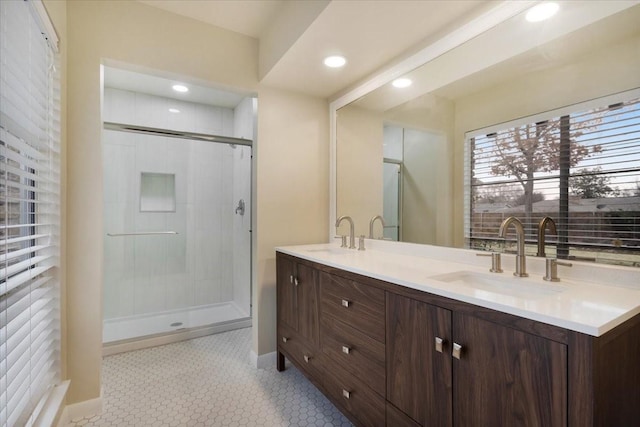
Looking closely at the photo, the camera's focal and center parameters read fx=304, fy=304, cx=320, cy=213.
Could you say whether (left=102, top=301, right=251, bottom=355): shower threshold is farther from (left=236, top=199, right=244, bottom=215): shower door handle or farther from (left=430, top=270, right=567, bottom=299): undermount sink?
(left=430, top=270, right=567, bottom=299): undermount sink

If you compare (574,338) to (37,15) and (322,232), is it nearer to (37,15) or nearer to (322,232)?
(322,232)

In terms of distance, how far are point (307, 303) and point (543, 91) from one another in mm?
1572

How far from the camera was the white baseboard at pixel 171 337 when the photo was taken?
2.51 metres

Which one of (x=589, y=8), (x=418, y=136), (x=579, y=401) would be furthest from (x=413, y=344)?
(x=589, y=8)

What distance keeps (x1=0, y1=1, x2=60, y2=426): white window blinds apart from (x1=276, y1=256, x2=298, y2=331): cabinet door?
48.6 inches

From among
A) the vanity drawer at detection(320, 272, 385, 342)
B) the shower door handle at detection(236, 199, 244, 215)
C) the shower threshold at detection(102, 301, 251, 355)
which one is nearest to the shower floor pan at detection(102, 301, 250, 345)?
the shower threshold at detection(102, 301, 251, 355)

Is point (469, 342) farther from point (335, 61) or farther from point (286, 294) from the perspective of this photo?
point (335, 61)

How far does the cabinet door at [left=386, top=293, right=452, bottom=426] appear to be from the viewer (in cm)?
105

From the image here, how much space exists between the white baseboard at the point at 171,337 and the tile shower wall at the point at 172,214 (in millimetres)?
366

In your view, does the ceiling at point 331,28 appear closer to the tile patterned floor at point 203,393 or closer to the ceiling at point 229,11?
the ceiling at point 229,11

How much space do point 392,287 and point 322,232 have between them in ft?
4.47

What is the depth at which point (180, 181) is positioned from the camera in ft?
11.2

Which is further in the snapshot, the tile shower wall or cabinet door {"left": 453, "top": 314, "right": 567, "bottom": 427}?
the tile shower wall

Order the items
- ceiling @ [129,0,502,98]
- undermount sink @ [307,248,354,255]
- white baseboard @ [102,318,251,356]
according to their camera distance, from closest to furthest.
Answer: ceiling @ [129,0,502,98] → undermount sink @ [307,248,354,255] → white baseboard @ [102,318,251,356]
